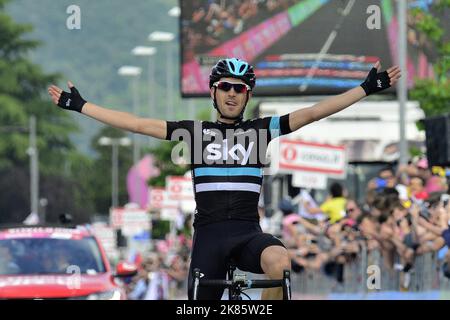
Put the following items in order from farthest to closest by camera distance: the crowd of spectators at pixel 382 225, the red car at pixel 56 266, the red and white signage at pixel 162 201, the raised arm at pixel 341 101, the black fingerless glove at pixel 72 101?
1. the red and white signage at pixel 162 201
2. the crowd of spectators at pixel 382 225
3. the red car at pixel 56 266
4. the black fingerless glove at pixel 72 101
5. the raised arm at pixel 341 101

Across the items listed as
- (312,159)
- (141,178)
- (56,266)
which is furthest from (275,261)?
(141,178)

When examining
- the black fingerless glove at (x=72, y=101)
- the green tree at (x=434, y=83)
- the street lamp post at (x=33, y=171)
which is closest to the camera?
the black fingerless glove at (x=72, y=101)

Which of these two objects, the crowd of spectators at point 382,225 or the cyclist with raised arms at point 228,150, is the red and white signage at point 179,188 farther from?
the cyclist with raised arms at point 228,150

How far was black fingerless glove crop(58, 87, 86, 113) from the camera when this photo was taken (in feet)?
29.6

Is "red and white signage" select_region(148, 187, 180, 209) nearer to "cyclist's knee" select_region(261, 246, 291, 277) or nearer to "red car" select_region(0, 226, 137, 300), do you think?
"red car" select_region(0, 226, 137, 300)

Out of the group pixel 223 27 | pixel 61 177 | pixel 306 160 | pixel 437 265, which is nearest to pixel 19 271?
pixel 437 265

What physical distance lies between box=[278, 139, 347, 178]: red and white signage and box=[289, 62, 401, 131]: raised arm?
17.0 m

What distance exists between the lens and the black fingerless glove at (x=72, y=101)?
29.6ft

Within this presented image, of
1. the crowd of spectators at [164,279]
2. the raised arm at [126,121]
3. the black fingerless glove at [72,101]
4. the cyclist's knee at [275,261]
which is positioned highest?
the black fingerless glove at [72,101]

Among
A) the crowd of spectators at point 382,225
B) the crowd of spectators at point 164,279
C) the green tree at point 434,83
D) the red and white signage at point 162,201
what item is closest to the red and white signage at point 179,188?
the red and white signage at point 162,201

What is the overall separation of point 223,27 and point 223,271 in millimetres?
33097

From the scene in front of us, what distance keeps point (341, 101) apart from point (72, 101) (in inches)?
59.9

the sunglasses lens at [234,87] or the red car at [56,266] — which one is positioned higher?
the sunglasses lens at [234,87]
